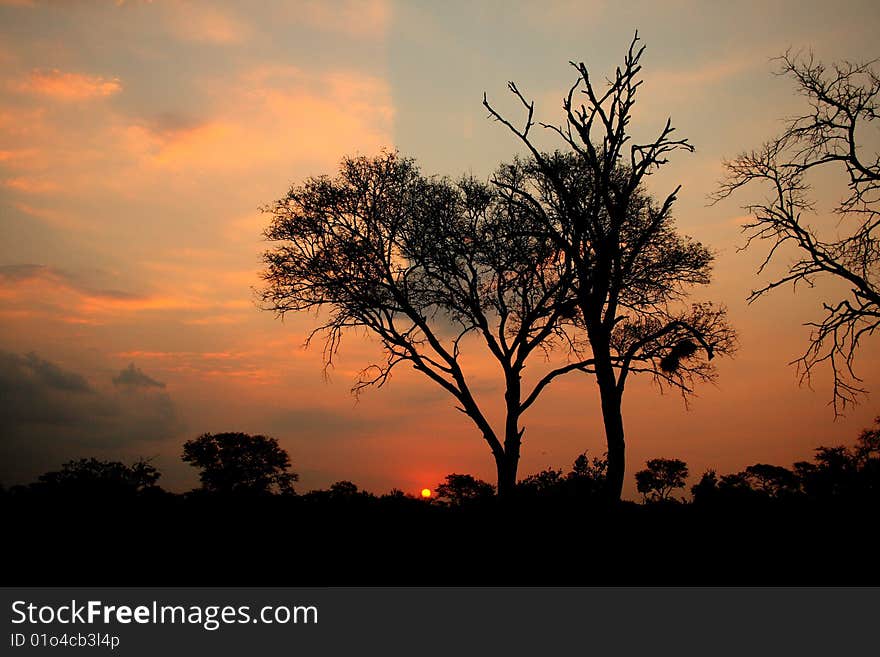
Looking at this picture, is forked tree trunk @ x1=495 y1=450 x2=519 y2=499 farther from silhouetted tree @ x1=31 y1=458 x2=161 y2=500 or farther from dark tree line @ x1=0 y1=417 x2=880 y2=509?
silhouetted tree @ x1=31 y1=458 x2=161 y2=500

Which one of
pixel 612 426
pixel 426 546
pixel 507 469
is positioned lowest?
pixel 426 546

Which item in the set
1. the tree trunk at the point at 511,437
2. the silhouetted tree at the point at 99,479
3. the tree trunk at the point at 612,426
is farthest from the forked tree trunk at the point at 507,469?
the silhouetted tree at the point at 99,479

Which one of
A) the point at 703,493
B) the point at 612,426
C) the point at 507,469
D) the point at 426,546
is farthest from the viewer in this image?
the point at 507,469

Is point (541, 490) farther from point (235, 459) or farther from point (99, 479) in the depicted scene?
point (235, 459)

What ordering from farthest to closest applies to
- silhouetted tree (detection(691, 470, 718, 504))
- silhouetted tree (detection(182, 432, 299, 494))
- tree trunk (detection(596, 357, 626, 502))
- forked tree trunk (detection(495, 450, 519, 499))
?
silhouetted tree (detection(182, 432, 299, 494))
forked tree trunk (detection(495, 450, 519, 499))
tree trunk (detection(596, 357, 626, 502))
silhouetted tree (detection(691, 470, 718, 504))

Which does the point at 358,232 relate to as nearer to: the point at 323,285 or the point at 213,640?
the point at 323,285

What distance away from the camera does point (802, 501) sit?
13.6 meters

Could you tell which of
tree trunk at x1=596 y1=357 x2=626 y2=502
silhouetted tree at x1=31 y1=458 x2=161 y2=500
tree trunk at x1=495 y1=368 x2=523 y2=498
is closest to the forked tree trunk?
tree trunk at x1=495 y1=368 x2=523 y2=498

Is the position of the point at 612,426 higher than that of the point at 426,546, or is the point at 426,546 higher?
the point at 612,426

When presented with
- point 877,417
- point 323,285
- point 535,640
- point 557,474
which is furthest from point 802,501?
point 877,417

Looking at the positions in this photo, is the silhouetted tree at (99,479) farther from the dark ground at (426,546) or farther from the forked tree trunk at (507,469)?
the forked tree trunk at (507,469)

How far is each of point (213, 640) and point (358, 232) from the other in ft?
78.9

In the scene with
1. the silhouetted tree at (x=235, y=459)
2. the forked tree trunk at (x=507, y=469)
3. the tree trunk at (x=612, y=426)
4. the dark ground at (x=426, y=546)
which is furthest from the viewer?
the silhouetted tree at (x=235, y=459)

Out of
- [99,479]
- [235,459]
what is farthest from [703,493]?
[235,459]
